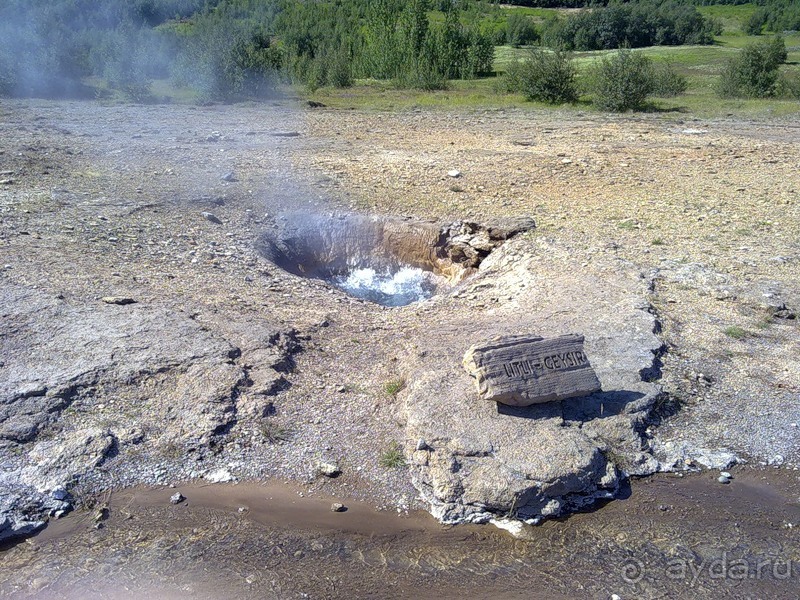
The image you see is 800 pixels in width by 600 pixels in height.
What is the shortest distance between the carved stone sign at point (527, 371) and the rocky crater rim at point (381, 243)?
3.34 meters

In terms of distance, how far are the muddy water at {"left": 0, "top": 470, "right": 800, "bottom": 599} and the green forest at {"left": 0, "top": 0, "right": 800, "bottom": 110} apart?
611 inches

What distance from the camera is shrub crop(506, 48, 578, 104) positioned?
19391mm

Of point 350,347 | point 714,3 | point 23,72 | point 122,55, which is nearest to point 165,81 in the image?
point 122,55

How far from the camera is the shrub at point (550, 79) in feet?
63.6

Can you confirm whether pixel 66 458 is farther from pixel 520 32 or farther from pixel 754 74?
pixel 520 32

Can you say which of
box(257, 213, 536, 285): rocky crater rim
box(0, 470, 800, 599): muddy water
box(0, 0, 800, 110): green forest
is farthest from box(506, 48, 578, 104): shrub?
box(0, 470, 800, 599): muddy water

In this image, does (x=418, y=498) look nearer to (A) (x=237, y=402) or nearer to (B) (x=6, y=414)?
(A) (x=237, y=402)

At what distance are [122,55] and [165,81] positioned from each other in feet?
4.91

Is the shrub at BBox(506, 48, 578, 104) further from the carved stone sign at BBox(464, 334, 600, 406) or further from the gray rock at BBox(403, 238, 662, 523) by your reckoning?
the carved stone sign at BBox(464, 334, 600, 406)

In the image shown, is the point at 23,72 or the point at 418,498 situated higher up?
the point at 23,72

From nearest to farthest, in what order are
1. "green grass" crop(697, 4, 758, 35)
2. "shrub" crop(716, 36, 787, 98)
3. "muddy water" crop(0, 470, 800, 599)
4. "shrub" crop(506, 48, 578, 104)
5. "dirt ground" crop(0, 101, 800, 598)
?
"muddy water" crop(0, 470, 800, 599)
"dirt ground" crop(0, 101, 800, 598)
"shrub" crop(506, 48, 578, 104)
"shrub" crop(716, 36, 787, 98)
"green grass" crop(697, 4, 758, 35)

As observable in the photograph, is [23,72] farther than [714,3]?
No

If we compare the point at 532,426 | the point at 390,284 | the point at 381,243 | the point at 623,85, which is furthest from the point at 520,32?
the point at 532,426

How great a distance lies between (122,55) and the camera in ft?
76.9
